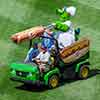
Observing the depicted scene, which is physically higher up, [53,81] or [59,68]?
[59,68]

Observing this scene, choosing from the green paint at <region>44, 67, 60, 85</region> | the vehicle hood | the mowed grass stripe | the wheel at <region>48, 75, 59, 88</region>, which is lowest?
the wheel at <region>48, 75, 59, 88</region>

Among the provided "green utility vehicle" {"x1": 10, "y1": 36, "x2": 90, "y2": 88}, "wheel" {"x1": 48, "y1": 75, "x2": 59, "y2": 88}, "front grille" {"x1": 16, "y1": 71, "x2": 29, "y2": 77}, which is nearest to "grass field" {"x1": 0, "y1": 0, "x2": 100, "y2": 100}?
"wheel" {"x1": 48, "y1": 75, "x2": 59, "y2": 88}

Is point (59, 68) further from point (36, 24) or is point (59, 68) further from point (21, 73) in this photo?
point (36, 24)

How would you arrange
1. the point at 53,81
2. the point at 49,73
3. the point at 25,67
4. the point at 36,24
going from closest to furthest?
the point at 25,67 → the point at 49,73 → the point at 53,81 → the point at 36,24

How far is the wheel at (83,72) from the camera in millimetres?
21997

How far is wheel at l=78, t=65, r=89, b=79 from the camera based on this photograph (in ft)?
72.2

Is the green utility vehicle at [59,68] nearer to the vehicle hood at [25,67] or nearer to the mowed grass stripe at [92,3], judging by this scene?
the vehicle hood at [25,67]

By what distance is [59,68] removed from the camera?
21.4 metres

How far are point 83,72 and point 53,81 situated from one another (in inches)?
64.0

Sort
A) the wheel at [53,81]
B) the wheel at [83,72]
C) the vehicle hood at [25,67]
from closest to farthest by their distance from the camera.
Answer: the vehicle hood at [25,67], the wheel at [53,81], the wheel at [83,72]

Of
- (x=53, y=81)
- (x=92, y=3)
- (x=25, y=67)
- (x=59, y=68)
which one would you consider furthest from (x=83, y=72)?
(x=92, y=3)

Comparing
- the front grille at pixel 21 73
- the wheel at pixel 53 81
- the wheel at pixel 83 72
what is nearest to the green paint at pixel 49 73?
the wheel at pixel 53 81

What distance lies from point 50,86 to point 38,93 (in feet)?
1.85

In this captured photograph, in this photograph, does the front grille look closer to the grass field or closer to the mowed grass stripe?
the grass field
